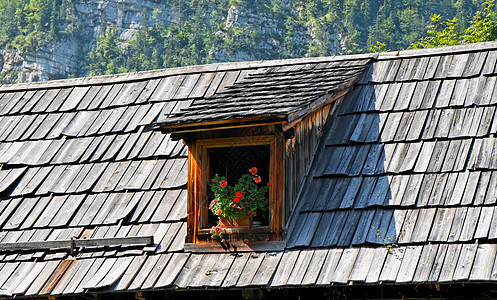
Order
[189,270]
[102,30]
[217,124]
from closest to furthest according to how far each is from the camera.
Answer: [189,270], [217,124], [102,30]

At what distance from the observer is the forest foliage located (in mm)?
109750

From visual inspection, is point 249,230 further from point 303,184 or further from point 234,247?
point 303,184

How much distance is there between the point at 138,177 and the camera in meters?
9.95

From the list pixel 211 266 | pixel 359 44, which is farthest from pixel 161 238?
pixel 359 44

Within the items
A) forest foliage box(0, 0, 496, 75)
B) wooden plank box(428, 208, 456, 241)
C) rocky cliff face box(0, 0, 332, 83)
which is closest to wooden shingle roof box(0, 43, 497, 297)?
wooden plank box(428, 208, 456, 241)

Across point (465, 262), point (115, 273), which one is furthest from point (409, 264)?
point (115, 273)

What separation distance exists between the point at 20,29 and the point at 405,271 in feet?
408

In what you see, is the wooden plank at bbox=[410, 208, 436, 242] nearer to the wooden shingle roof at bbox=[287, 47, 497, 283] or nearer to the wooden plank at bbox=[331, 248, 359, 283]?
the wooden shingle roof at bbox=[287, 47, 497, 283]

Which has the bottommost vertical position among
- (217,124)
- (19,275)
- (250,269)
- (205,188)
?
(19,275)

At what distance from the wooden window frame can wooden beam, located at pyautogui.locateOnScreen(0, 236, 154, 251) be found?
0.58m

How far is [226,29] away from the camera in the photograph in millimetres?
123688

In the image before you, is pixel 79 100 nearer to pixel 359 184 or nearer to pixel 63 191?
pixel 63 191

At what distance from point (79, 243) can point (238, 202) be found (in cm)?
203

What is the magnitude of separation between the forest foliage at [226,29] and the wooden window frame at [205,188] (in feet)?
312
